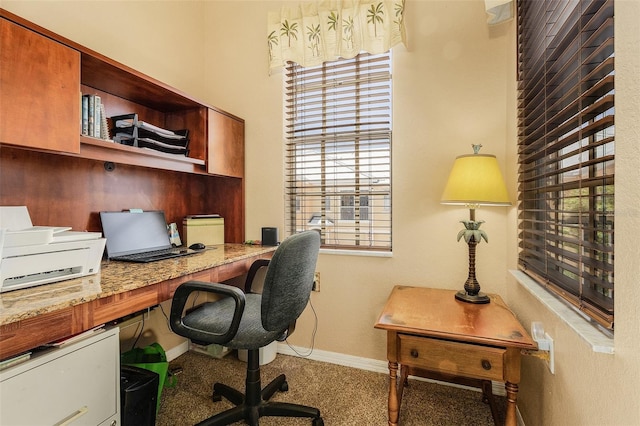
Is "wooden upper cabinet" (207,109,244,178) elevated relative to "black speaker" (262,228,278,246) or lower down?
elevated

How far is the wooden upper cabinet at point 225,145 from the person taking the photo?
82.9 inches

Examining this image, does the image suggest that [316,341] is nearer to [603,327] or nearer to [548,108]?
[603,327]

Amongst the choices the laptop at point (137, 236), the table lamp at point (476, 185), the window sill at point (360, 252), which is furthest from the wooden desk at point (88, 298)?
the table lamp at point (476, 185)

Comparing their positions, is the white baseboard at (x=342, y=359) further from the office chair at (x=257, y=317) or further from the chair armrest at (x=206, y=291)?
the chair armrest at (x=206, y=291)

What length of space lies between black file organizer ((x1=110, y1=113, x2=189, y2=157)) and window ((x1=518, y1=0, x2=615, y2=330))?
1.92 m

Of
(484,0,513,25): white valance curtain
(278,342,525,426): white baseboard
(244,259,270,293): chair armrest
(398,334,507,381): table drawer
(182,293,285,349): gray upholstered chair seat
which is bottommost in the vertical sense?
(278,342,525,426): white baseboard

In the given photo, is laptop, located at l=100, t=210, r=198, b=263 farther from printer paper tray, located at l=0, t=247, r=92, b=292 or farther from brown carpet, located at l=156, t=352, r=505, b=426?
brown carpet, located at l=156, t=352, r=505, b=426

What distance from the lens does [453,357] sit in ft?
4.33

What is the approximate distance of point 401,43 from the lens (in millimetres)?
2004

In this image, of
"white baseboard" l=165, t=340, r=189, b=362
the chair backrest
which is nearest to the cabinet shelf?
the chair backrest

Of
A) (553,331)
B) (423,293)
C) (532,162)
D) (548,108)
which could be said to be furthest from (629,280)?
(423,293)

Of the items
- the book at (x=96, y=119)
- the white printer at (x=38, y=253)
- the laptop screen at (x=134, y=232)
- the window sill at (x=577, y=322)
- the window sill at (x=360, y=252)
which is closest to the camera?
the window sill at (x=577, y=322)

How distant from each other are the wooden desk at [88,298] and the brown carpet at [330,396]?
74 cm

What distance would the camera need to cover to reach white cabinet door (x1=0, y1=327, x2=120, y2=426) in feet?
3.20
